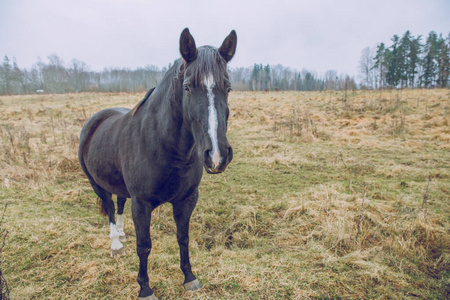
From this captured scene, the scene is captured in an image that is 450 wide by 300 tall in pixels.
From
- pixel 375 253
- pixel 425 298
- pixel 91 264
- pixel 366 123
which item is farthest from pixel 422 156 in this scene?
pixel 91 264

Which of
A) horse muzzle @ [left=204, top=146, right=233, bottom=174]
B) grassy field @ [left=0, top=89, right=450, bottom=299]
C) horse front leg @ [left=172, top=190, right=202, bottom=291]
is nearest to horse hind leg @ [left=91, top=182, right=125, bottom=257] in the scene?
grassy field @ [left=0, top=89, right=450, bottom=299]

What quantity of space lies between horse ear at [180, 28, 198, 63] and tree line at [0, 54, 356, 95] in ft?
93.3

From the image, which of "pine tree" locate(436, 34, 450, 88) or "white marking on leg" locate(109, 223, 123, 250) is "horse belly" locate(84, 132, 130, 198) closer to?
"white marking on leg" locate(109, 223, 123, 250)

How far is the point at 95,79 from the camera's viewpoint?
70.9 meters

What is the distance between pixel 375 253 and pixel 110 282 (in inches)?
128

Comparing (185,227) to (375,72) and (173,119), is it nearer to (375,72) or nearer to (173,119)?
(173,119)

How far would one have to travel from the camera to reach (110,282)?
8.50 ft

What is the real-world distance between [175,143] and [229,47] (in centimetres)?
92

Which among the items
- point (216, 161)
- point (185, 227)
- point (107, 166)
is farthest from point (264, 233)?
point (216, 161)

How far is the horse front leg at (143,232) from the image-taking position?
86.6 inches

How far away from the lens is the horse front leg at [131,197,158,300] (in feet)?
7.22

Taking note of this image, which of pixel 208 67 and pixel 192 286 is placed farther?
pixel 192 286

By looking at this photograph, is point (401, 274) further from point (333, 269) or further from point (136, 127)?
point (136, 127)

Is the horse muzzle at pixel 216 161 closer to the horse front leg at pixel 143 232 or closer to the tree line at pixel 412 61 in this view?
the horse front leg at pixel 143 232
